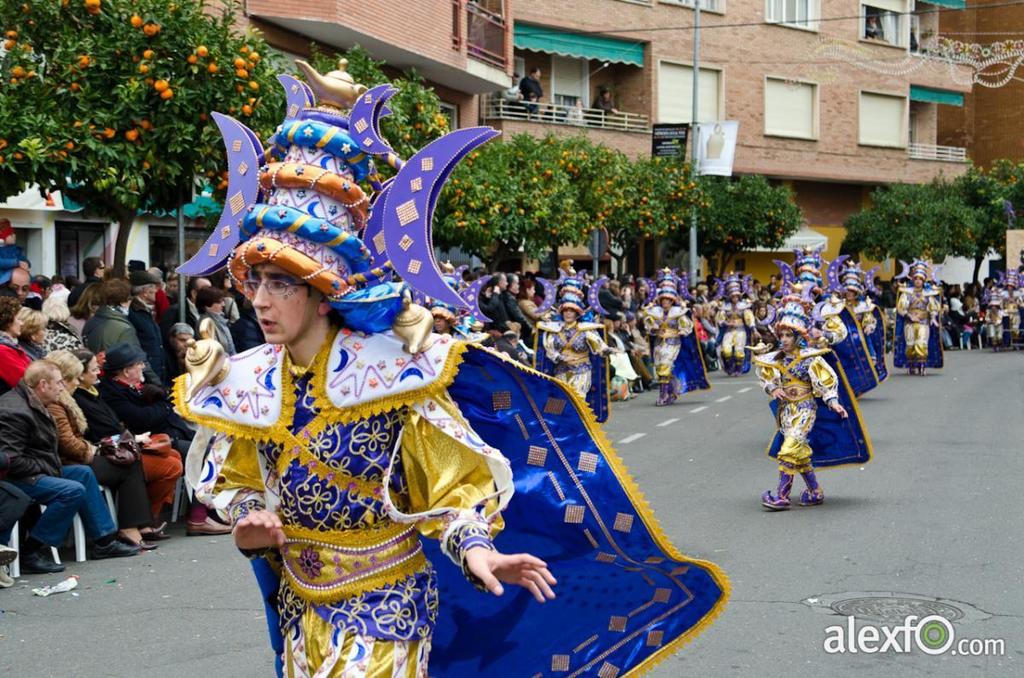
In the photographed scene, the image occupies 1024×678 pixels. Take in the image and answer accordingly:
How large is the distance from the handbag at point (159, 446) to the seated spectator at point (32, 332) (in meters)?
0.99

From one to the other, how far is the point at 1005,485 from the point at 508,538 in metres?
8.94

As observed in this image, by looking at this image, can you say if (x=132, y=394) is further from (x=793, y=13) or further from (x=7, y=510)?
(x=793, y=13)

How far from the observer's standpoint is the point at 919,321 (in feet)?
82.9

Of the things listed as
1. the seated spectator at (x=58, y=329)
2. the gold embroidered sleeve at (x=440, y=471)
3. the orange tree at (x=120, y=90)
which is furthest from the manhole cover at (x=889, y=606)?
the orange tree at (x=120, y=90)

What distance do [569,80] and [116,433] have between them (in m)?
29.9

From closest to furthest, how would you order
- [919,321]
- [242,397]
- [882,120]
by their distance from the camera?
[242,397], [919,321], [882,120]

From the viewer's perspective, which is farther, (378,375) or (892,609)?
(892,609)

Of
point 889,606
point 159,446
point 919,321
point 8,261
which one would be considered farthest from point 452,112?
point 889,606

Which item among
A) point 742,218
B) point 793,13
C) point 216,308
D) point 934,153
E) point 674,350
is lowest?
point 674,350

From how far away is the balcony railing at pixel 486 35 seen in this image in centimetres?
2802

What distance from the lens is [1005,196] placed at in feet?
154

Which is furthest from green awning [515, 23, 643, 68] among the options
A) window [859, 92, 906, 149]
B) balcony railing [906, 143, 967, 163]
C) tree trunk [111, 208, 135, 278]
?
tree trunk [111, 208, 135, 278]

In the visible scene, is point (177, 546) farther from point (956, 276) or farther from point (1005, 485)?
point (956, 276)

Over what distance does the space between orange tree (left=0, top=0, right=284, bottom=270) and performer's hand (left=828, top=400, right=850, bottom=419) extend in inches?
212
